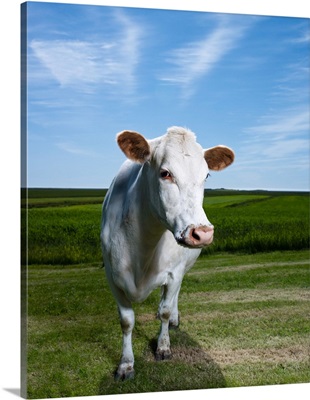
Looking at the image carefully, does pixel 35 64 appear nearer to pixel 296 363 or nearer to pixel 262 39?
pixel 262 39

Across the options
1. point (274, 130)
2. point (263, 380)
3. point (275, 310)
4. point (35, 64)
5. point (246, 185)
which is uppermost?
point (35, 64)

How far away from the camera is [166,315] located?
5551mm

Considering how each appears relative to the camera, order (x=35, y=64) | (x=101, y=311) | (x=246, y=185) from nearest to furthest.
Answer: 1. (x=35, y=64)
2. (x=101, y=311)
3. (x=246, y=185)

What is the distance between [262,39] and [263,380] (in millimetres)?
2754

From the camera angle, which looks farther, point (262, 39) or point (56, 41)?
point (262, 39)

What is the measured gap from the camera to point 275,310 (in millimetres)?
6281

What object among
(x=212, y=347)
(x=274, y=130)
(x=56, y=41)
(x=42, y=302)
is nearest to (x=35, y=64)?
(x=56, y=41)

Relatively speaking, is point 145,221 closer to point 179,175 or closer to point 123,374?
point 179,175

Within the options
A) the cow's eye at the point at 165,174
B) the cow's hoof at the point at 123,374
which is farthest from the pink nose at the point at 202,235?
the cow's hoof at the point at 123,374

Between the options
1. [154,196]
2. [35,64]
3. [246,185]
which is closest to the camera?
[154,196]

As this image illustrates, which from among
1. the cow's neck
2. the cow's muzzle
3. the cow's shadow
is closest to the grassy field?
the cow's shadow

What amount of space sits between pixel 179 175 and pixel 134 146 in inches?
16.4

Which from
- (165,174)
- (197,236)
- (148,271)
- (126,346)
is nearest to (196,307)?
(126,346)

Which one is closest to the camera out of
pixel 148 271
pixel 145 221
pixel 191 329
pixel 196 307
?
pixel 145 221
